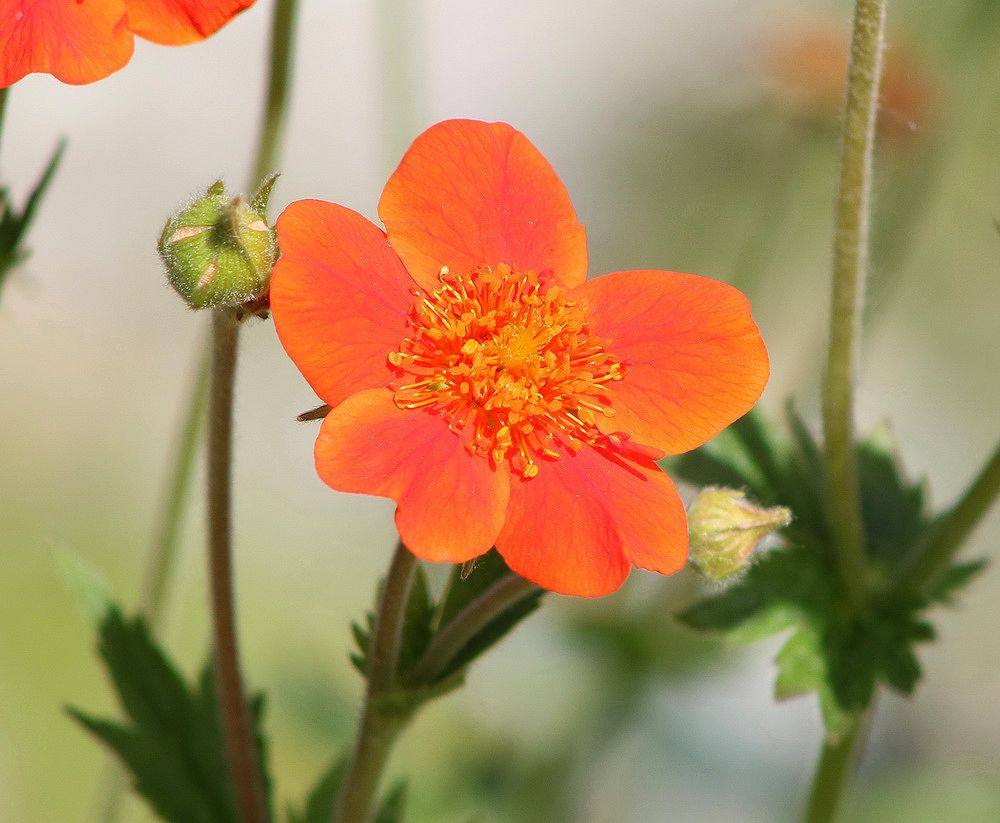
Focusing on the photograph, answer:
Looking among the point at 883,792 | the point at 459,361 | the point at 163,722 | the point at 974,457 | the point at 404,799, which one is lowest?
the point at 883,792

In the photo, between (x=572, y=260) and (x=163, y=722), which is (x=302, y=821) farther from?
(x=572, y=260)

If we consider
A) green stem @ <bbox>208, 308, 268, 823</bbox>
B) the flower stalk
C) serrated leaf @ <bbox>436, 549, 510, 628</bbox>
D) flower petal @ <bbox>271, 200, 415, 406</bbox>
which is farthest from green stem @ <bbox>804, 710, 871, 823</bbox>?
flower petal @ <bbox>271, 200, 415, 406</bbox>

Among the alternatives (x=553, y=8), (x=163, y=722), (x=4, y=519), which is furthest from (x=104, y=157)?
(x=163, y=722)

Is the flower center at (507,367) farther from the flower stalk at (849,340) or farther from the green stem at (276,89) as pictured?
the green stem at (276,89)

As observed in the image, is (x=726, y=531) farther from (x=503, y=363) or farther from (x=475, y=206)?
(x=475, y=206)

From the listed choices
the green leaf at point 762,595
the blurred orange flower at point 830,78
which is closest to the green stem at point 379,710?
the green leaf at point 762,595

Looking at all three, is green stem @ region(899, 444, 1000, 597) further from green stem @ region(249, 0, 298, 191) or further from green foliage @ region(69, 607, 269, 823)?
green stem @ region(249, 0, 298, 191)

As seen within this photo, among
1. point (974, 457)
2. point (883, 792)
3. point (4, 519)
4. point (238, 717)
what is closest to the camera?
point (238, 717)
